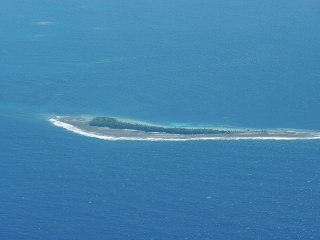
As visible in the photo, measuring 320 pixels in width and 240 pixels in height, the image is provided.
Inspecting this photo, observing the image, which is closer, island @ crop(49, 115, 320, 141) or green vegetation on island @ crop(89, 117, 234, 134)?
island @ crop(49, 115, 320, 141)

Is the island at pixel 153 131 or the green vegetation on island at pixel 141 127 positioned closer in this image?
the island at pixel 153 131

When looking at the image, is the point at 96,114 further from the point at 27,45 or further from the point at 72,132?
the point at 27,45

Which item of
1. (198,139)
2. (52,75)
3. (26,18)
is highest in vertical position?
(26,18)

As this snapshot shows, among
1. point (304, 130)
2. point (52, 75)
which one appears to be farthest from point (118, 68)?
point (304, 130)

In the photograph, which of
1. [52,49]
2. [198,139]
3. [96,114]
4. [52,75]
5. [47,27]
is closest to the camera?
[198,139]

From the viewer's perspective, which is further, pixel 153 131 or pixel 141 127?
pixel 141 127
